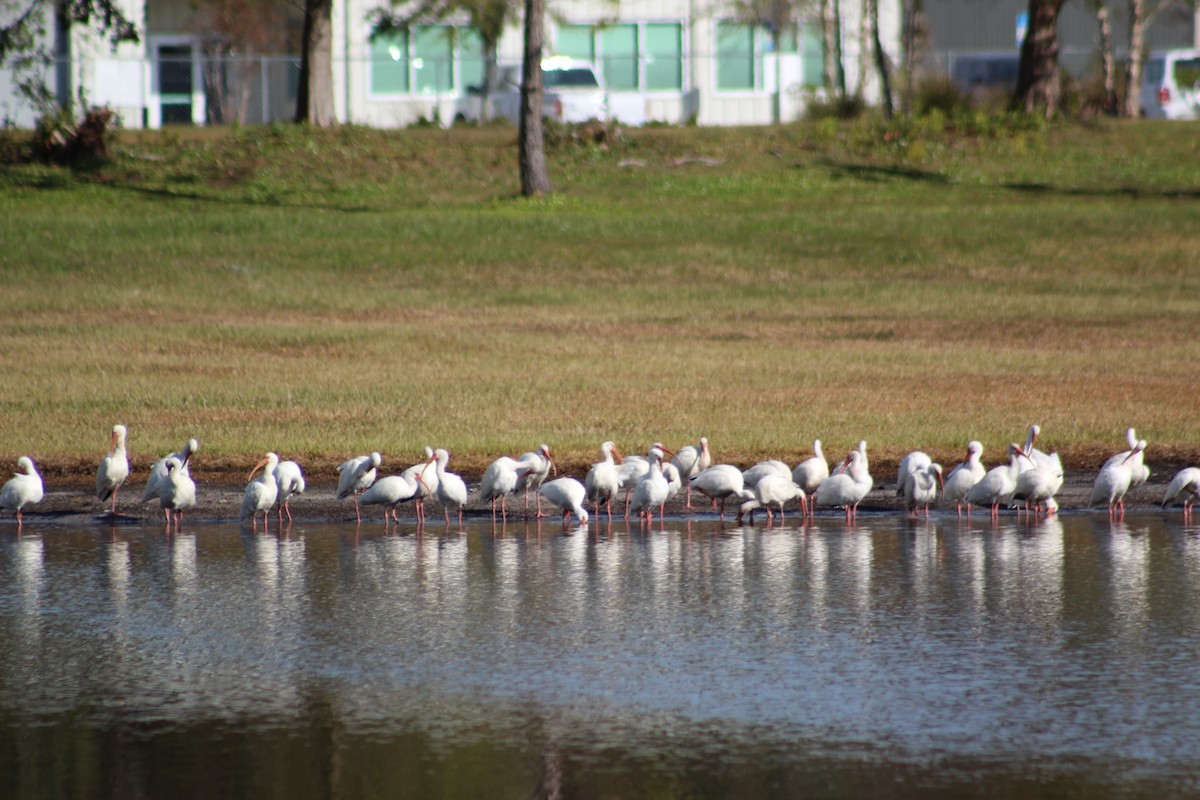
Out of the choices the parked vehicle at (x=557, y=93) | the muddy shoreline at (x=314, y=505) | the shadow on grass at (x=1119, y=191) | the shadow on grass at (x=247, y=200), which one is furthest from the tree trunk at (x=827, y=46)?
the muddy shoreline at (x=314, y=505)

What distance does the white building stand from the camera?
46562 mm

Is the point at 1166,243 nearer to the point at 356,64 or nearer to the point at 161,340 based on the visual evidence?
the point at 161,340

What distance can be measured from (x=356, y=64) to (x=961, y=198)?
20231 millimetres

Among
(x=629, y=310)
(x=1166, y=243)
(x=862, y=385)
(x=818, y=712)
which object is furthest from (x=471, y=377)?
(x=1166, y=243)

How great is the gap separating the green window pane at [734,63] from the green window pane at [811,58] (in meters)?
1.85

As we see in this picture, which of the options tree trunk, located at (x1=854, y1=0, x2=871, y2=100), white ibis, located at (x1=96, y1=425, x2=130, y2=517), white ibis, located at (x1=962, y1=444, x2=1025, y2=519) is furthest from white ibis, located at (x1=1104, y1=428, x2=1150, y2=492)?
tree trunk, located at (x1=854, y1=0, x2=871, y2=100)

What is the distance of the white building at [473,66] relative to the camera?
4656 cm

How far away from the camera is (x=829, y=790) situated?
618 cm

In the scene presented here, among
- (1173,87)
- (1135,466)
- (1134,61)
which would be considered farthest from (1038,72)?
(1135,466)

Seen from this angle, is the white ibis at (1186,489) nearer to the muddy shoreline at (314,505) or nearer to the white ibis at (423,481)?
the muddy shoreline at (314,505)

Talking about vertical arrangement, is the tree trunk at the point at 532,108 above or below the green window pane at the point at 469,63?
below

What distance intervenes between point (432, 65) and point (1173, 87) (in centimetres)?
2184

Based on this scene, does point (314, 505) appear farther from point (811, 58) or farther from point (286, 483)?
point (811, 58)

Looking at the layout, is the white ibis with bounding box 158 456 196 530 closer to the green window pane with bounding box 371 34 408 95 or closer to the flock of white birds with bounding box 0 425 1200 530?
the flock of white birds with bounding box 0 425 1200 530
